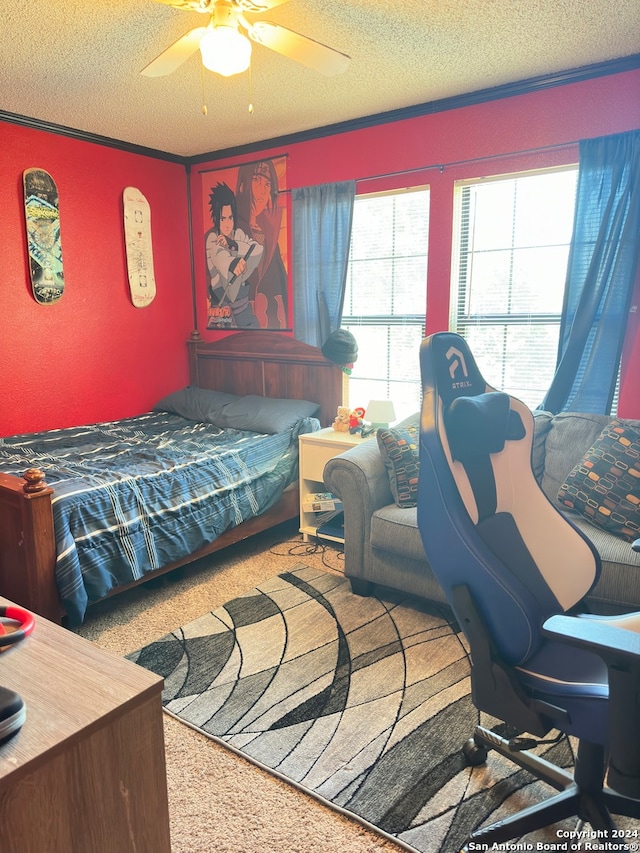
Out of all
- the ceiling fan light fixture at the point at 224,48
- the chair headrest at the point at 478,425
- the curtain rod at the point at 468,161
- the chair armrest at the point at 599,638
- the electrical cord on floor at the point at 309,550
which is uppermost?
the ceiling fan light fixture at the point at 224,48

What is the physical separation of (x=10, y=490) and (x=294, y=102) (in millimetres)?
2574

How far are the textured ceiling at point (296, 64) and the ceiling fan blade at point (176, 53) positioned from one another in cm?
21

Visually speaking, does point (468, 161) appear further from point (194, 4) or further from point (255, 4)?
point (194, 4)

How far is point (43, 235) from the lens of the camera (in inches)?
147

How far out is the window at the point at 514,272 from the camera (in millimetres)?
3174

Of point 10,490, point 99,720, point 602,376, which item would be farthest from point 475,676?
point 602,376

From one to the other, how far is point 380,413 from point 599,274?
1.35 meters

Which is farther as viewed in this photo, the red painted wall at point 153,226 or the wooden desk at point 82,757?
the red painted wall at point 153,226

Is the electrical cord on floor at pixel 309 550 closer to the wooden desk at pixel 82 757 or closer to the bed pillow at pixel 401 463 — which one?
the bed pillow at pixel 401 463

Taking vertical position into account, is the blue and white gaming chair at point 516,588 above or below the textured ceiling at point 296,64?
below

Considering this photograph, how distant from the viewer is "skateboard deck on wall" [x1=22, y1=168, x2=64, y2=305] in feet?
12.0

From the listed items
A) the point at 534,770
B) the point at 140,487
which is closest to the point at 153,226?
the point at 140,487

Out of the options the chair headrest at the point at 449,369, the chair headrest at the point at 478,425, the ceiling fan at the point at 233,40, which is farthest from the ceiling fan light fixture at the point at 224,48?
the chair headrest at the point at 478,425

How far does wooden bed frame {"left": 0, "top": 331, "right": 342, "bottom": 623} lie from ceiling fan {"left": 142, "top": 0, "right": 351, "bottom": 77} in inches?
65.6
